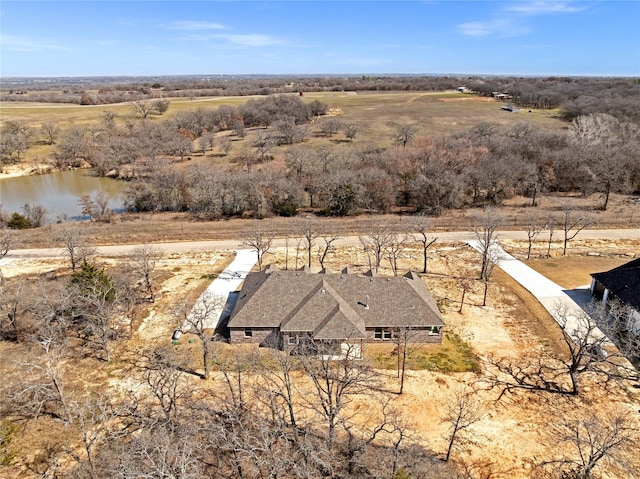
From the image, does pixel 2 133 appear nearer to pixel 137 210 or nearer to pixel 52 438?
pixel 137 210

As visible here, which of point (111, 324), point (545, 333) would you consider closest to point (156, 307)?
point (111, 324)

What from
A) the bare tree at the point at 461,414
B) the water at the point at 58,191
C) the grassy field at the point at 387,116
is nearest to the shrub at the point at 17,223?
the water at the point at 58,191

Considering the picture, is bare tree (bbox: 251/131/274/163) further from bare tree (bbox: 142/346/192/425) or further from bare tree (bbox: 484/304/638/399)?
bare tree (bbox: 484/304/638/399)

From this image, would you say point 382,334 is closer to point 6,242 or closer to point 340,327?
point 340,327

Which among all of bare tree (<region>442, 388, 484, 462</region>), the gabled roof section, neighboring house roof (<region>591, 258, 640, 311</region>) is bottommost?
bare tree (<region>442, 388, 484, 462</region>)

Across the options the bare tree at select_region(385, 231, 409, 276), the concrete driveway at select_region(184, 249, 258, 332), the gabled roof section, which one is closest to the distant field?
the bare tree at select_region(385, 231, 409, 276)

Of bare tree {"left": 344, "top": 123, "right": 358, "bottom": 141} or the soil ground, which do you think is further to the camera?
bare tree {"left": 344, "top": 123, "right": 358, "bottom": 141}
